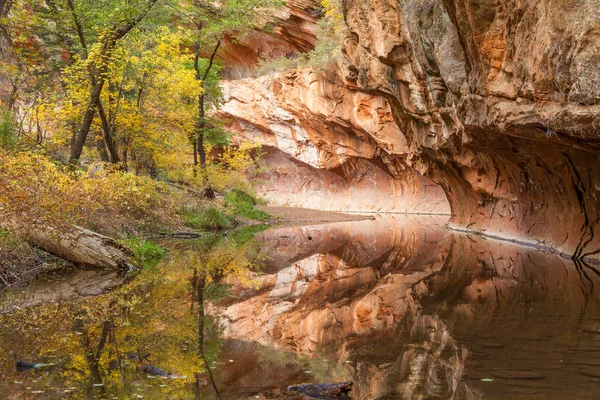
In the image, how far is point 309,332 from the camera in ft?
26.3

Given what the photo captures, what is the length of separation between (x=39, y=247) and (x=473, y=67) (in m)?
11.7

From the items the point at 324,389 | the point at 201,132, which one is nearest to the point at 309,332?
the point at 324,389

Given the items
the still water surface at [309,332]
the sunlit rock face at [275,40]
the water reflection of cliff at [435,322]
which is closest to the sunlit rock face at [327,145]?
the sunlit rock face at [275,40]

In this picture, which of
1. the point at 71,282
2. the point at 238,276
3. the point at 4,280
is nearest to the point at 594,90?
the point at 238,276

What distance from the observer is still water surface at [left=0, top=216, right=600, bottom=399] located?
5.69 metres

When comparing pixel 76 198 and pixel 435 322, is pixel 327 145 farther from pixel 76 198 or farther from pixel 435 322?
pixel 435 322

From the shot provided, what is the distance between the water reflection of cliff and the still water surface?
27 millimetres

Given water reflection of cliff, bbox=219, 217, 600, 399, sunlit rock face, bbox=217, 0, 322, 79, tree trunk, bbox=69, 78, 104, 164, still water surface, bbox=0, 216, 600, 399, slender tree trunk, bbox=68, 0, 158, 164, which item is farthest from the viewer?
sunlit rock face, bbox=217, 0, 322, 79

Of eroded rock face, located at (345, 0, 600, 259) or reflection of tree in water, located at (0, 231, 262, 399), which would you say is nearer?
reflection of tree in water, located at (0, 231, 262, 399)

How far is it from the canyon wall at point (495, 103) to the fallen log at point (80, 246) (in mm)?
9688

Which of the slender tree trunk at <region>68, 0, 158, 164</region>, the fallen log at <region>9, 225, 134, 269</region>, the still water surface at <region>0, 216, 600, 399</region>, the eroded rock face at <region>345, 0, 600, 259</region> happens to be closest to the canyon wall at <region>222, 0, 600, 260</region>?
the eroded rock face at <region>345, 0, 600, 259</region>

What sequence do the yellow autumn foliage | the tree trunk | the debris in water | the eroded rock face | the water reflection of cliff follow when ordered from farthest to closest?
the tree trunk
the yellow autumn foliage
the eroded rock face
the water reflection of cliff
the debris in water

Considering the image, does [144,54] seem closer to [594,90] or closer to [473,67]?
[473,67]

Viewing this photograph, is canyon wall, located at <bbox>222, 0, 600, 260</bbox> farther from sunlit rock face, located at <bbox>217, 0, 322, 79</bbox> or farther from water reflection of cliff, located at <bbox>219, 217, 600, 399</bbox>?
sunlit rock face, located at <bbox>217, 0, 322, 79</bbox>
